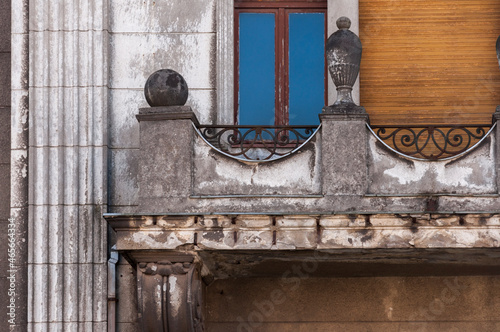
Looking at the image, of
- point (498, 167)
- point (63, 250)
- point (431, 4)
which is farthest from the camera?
point (431, 4)

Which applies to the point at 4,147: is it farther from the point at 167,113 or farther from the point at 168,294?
the point at 168,294

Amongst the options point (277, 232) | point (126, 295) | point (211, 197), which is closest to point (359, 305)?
point (277, 232)

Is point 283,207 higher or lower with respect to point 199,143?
lower

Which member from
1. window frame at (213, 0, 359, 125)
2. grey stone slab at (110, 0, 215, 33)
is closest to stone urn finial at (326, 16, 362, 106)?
window frame at (213, 0, 359, 125)

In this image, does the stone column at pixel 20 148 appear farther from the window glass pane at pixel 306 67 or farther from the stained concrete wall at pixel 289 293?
the window glass pane at pixel 306 67

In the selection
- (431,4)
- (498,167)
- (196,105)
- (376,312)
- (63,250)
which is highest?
(431,4)

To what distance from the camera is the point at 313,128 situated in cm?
1070

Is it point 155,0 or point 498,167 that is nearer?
point 498,167

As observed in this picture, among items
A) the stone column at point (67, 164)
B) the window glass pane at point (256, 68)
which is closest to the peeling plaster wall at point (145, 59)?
the stone column at point (67, 164)

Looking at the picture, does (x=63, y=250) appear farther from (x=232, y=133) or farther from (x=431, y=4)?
(x=431, y=4)

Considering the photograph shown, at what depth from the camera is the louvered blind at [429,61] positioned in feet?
38.9

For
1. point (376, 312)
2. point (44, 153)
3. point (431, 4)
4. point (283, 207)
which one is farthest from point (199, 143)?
point (431, 4)

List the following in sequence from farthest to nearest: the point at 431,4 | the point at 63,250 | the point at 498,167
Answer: the point at 431,4 < the point at 63,250 < the point at 498,167

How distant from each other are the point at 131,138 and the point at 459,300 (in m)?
4.00
